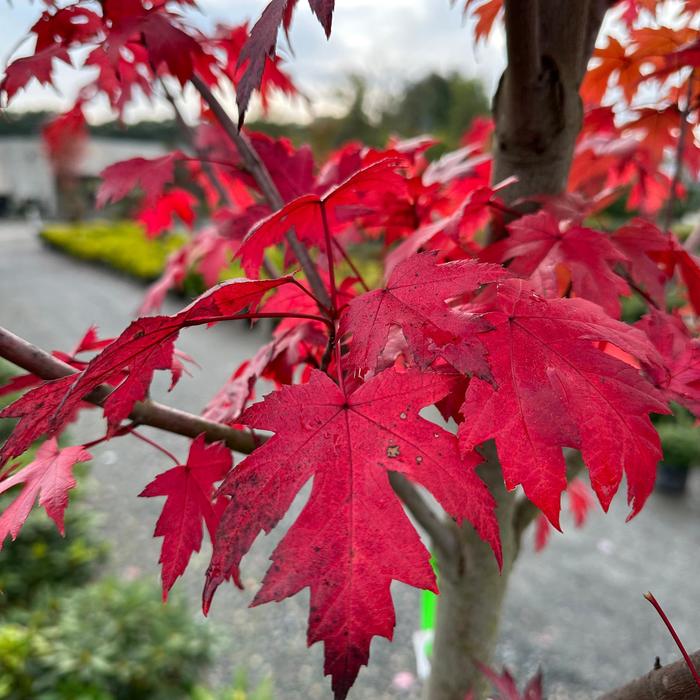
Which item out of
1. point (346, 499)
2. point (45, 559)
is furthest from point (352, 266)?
point (45, 559)

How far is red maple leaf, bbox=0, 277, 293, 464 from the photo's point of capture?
421 mm

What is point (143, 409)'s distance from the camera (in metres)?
0.58

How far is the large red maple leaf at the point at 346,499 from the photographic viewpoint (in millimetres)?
402

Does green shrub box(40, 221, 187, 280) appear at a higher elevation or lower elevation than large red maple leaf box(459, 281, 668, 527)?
lower

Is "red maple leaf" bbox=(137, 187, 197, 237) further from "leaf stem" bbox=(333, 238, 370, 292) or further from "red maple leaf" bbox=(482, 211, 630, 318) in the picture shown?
"red maple leaf" bbox=(482, 211, 630, 318)

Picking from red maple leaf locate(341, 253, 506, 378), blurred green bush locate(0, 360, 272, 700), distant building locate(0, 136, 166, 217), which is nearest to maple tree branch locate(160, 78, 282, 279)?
red maple leaf locate(341, 253, 506, 378)

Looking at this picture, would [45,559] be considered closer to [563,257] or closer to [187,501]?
[187,501]

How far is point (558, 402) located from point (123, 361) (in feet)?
1.14

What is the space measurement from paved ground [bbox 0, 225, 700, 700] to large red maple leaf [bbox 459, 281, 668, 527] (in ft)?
6.32

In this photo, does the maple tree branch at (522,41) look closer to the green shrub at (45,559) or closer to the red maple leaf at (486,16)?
the red maple leaf at (486,16)

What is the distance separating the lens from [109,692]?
5.88 feet

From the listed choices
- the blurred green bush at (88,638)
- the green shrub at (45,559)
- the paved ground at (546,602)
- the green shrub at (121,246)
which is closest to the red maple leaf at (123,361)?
the blurred green bush at (88,638)

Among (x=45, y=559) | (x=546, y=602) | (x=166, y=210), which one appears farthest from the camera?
(x=546, y=602)

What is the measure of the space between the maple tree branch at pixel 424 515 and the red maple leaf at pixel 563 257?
33 centimetres
